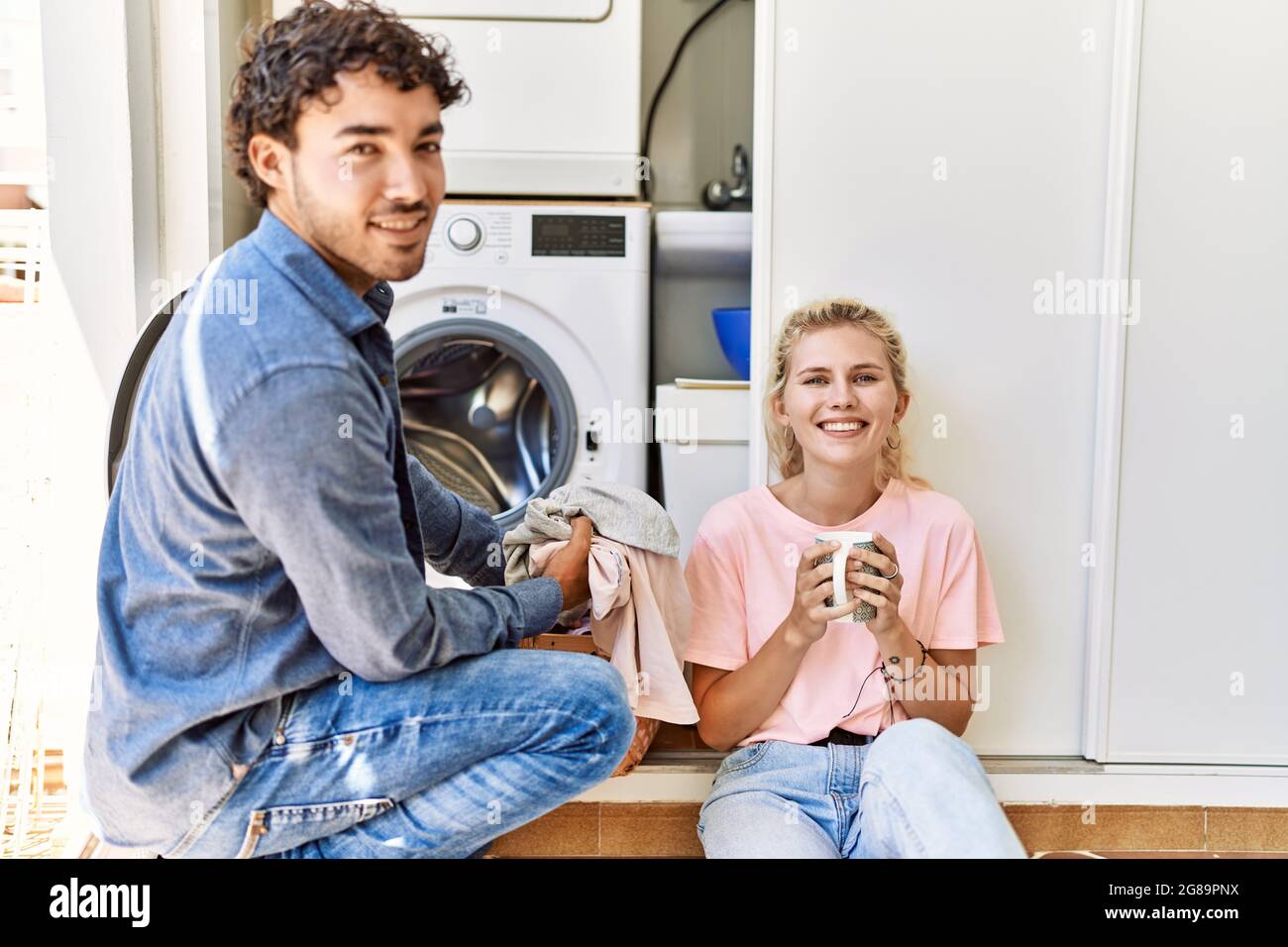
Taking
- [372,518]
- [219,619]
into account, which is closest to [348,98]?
[372,518]

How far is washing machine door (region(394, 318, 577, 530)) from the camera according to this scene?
2.25m

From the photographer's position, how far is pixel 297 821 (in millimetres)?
1147

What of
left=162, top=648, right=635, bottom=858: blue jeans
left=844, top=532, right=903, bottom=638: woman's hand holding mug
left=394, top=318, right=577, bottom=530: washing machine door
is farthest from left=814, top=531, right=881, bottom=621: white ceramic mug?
left=394, top=318, right=577, bottom=530: washing machine door

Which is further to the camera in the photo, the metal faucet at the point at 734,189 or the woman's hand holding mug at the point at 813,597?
the metal faucet at the point at 734,189

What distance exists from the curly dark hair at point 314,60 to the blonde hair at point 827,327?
0.72m

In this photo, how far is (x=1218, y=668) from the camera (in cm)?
185

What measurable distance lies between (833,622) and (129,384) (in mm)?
1118

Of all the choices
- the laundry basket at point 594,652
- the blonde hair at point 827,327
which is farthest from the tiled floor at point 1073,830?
the blonde hair at point 827,327

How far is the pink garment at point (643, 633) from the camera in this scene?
5.08 feet

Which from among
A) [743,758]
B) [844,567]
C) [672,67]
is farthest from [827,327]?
[672,67]

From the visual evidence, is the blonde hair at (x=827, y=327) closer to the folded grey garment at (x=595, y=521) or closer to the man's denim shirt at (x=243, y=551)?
the folded grey garment at (x=595, y=521)
